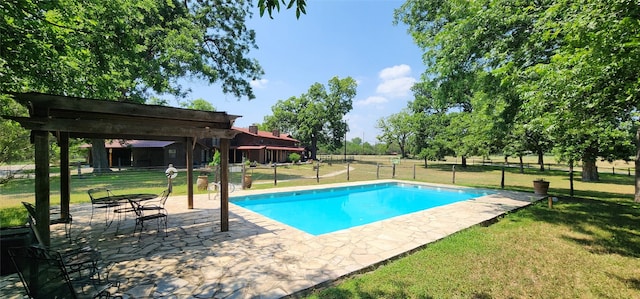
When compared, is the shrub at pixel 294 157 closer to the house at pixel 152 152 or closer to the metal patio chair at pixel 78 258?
the house at pixel 152 152

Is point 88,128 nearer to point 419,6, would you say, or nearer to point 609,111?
point 609,111

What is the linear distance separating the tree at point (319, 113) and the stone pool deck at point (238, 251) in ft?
123

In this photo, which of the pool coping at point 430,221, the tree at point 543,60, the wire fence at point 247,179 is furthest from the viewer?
the wire fence at point 247,179

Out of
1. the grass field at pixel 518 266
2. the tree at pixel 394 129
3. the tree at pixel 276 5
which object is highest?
the tree at pixel 394 129

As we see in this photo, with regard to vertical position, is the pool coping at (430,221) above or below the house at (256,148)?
below

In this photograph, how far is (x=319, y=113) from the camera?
4403 cm

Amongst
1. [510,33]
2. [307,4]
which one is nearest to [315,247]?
[307,4]

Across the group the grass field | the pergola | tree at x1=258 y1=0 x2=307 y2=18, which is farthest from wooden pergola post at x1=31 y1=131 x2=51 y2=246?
the grass field

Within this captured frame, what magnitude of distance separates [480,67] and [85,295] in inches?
441

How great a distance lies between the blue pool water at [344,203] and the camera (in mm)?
9039

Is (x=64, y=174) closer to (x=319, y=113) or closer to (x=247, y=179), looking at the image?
(x=247, y=179)

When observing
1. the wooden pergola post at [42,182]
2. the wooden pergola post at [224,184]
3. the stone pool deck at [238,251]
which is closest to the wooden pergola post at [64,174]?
the stone pool deck at [238,251]

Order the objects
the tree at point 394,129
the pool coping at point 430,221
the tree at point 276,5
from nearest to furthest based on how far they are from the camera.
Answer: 1. the tree at point 276,5
2. the pool coping at point 430,221
3. the tree at point 394,129

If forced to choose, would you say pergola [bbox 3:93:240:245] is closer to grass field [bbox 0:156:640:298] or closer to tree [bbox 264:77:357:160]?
grass field [bbox 0:156:640:298]
